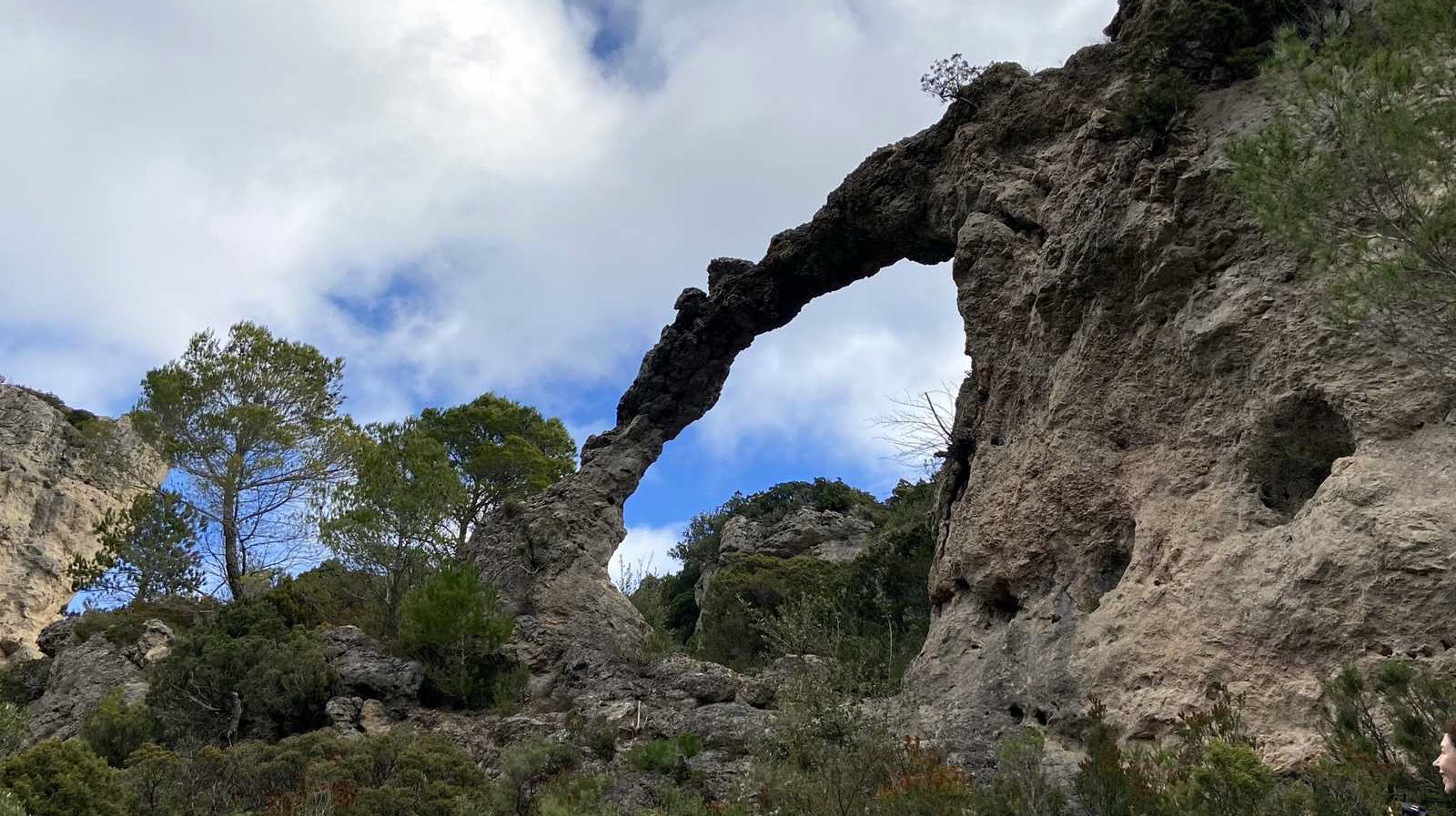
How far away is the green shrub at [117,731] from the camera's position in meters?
13.5

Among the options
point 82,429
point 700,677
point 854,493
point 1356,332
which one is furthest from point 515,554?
point 82,429

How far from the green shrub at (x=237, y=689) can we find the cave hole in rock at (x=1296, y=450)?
519 inches

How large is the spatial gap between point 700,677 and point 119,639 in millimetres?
11394

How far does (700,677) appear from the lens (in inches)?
562

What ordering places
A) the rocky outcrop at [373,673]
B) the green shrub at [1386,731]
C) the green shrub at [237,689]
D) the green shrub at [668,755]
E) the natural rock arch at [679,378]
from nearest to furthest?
1. the green shrub at [1386,731]
2. the green shrub at [668,755]
3. the green shrub at [237,689]
4. the rocky outcrop at [373,673]
5. the natural rock arch at [679,378]

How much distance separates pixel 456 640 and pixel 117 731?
4.91 metres

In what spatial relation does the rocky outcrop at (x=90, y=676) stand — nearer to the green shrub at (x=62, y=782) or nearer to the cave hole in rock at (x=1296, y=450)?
the green shrub at (x=62, y=782)

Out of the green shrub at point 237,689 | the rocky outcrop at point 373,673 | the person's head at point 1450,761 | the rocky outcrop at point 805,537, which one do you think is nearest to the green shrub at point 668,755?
the rocky outcrop at point 373,673

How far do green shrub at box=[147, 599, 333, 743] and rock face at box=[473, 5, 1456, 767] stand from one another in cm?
363

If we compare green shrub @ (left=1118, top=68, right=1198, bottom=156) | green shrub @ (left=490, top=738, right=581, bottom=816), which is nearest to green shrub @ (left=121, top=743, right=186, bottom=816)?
green shrub @ (left=490, top=738, right=581, bottom=816)

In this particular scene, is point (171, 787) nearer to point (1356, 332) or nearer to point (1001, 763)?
point (1001, 763)

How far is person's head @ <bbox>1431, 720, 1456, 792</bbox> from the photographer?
3250mm

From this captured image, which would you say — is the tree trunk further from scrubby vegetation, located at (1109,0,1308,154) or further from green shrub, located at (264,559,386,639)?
scrubby vegetation, located at (1109,0,1308,154)

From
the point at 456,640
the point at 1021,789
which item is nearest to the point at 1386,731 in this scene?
the point at 1021,789
